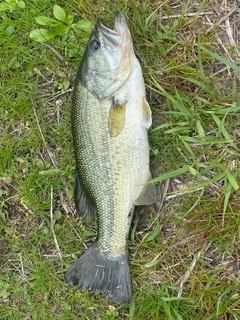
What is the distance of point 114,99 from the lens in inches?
122

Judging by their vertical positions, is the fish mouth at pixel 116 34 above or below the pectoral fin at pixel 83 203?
above

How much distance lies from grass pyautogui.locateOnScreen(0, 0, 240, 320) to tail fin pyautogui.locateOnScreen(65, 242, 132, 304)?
180 millimetres

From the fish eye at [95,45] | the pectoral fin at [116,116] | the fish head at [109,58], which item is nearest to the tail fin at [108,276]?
the pectoral fin at [116,116]

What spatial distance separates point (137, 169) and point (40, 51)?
1.44m

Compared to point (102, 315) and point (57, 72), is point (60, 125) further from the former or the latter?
point (102, 315)

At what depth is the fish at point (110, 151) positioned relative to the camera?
3105 millimetres


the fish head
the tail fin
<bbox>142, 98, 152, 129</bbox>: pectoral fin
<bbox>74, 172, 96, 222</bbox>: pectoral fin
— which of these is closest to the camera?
the fish head

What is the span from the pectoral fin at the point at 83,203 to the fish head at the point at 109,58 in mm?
751

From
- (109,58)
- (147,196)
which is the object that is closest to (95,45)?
(109,58)

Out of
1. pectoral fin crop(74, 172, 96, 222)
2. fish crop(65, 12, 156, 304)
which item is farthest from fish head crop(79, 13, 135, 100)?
pectoral fin crop(74, 172, 96, 222)

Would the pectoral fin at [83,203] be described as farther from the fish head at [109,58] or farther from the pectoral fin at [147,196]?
the fish head at [109,58]

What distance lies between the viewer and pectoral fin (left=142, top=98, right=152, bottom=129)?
10.5 ft

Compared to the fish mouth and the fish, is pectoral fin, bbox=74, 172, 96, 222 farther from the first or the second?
the fish mouth

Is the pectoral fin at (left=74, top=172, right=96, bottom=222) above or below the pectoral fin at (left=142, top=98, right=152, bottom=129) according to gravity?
below
